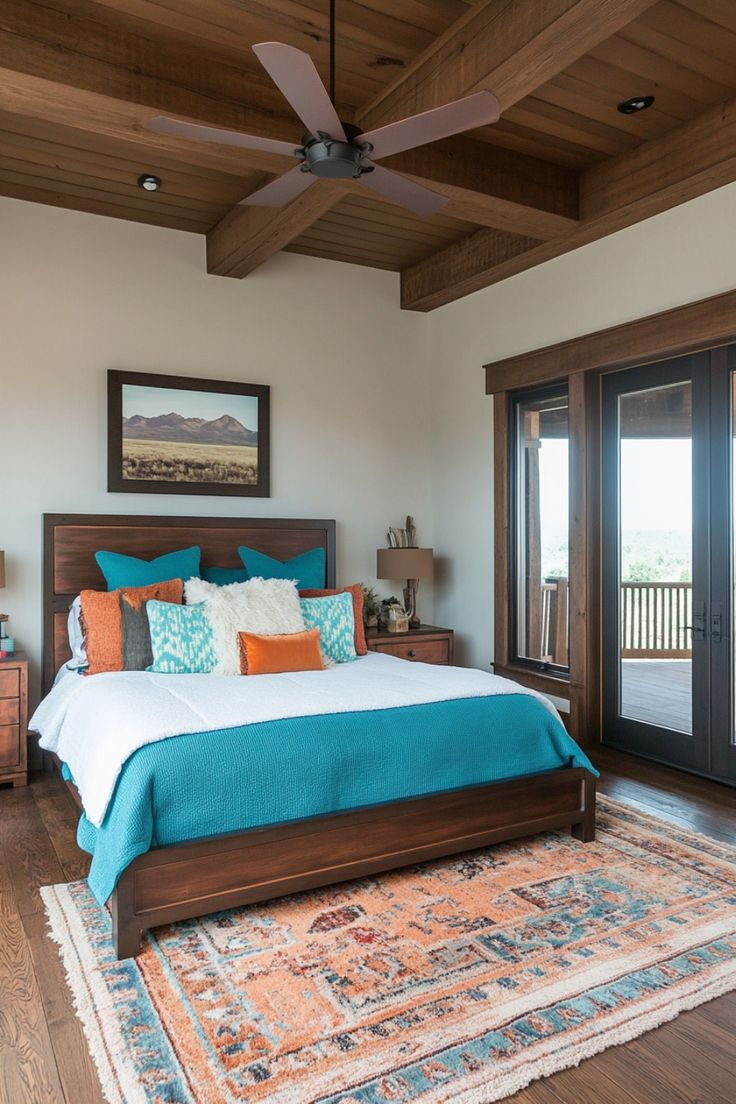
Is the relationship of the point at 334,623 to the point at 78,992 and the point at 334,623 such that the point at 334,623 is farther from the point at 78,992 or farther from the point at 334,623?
the point at 78,992

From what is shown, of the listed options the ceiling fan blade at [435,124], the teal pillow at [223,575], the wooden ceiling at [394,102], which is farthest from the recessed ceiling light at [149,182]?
the teal pillow at [223,575]

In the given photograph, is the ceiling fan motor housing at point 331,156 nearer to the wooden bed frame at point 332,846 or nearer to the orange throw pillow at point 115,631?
the wooden bed frame at point 332,846

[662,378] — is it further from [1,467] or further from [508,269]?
[1,467]

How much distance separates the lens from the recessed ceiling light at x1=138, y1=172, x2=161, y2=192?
4.17 meters

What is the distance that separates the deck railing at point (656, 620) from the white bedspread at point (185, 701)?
3.97 feet

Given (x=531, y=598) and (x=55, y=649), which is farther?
(x=531, y=598)

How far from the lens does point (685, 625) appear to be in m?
4.19

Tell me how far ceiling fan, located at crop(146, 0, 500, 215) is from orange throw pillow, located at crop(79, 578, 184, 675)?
2.19 meters

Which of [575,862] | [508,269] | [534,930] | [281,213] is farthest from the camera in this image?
[508,269]

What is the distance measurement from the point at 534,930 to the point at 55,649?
3.05 m

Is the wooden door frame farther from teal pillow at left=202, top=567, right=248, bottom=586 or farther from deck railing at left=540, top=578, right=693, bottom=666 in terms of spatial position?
teal pillow at left=202, top=567, right=248, bottom=586

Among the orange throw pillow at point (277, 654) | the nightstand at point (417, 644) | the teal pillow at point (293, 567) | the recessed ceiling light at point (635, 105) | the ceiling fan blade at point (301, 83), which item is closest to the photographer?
the ceiling fan blade at point (301, 83)

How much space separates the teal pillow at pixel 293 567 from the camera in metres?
4.88

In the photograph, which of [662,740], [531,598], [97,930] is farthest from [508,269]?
[97,930]
